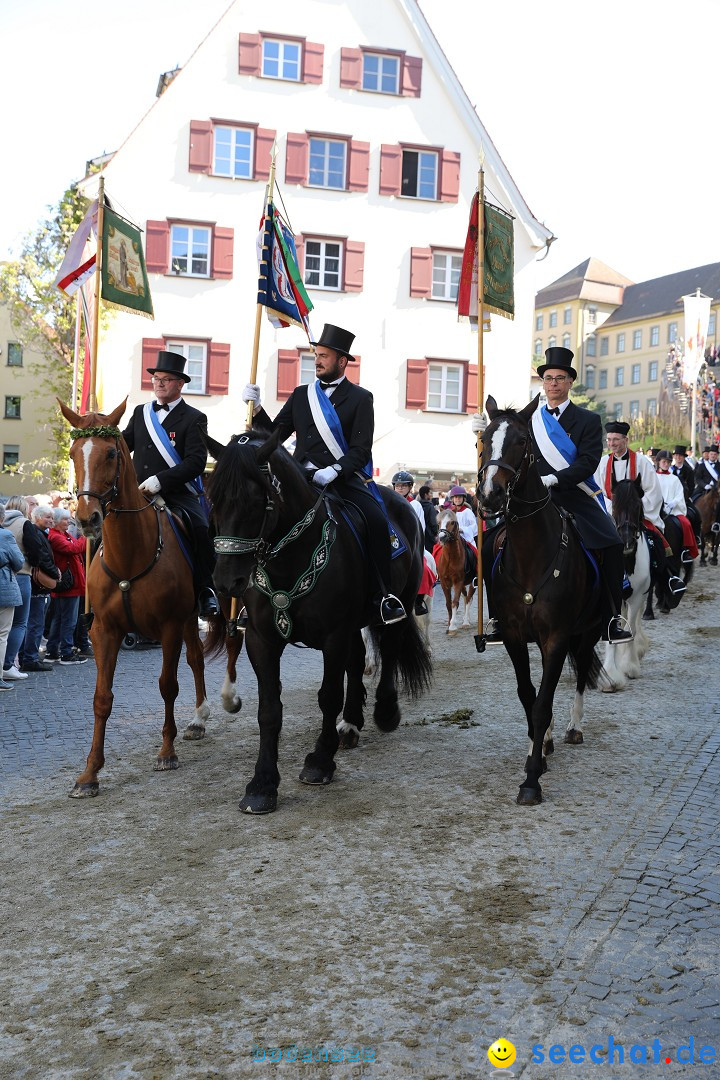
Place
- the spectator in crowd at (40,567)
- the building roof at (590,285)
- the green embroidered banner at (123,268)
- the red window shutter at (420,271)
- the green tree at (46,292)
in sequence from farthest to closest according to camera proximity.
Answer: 1. the building roof at (590,285)
2. the red window shutter at (420,271)
3. the green tree at (46,292)
4. the spectator in crowd at (40,567)
5. the green embroidered banner at (123,268)

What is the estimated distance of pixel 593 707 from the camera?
938 centimetres

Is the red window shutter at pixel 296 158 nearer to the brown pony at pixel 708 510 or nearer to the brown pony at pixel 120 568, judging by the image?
the brown pony at pixel 708 510

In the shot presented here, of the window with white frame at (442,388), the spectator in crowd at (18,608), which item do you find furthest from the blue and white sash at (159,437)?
the window with white frame at (442,388)

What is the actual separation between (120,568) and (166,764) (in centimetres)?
138

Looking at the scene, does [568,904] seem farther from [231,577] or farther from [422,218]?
[422,218]

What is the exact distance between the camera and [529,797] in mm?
6168

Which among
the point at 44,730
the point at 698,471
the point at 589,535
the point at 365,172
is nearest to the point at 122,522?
the point at 44,730

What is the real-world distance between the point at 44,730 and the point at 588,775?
14.8 feet

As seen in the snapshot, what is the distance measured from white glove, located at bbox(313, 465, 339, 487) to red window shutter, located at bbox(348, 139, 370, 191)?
26475 mm

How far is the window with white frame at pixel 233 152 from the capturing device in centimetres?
3036

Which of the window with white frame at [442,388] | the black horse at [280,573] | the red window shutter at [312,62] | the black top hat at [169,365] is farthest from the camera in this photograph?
the window with white frame at [442,388]
